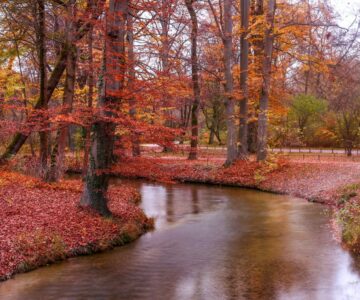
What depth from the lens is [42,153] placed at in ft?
63.4

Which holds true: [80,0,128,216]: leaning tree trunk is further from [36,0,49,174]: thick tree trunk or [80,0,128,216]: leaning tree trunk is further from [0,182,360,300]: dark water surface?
[36,0,49,174]: thick tree trunk

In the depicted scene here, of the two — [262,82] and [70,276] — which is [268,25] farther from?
[70,276]

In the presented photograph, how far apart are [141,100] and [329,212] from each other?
8445mm

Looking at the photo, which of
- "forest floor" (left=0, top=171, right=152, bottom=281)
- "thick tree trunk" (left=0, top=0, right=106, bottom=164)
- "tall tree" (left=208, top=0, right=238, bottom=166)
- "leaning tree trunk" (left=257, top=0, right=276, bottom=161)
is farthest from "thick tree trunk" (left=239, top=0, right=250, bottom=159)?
"forest floor" (left=0, top=171, right=152, bottom=281)

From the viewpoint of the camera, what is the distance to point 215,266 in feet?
36.9

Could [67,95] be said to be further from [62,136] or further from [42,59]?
[42,59]

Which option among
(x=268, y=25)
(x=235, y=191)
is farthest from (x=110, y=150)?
(x=268, y=25)

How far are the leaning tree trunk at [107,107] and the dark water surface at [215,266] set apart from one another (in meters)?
1.98

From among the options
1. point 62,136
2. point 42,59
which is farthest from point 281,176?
point 42,59

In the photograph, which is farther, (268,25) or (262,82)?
(262,82)

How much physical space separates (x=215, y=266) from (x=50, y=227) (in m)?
4.21

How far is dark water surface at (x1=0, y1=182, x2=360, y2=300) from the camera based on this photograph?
373 inches

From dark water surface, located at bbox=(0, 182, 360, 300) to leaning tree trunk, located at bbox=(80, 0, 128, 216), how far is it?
6.51ft

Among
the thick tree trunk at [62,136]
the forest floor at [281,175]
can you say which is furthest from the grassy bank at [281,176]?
the thick tree trunk at [62,136]
